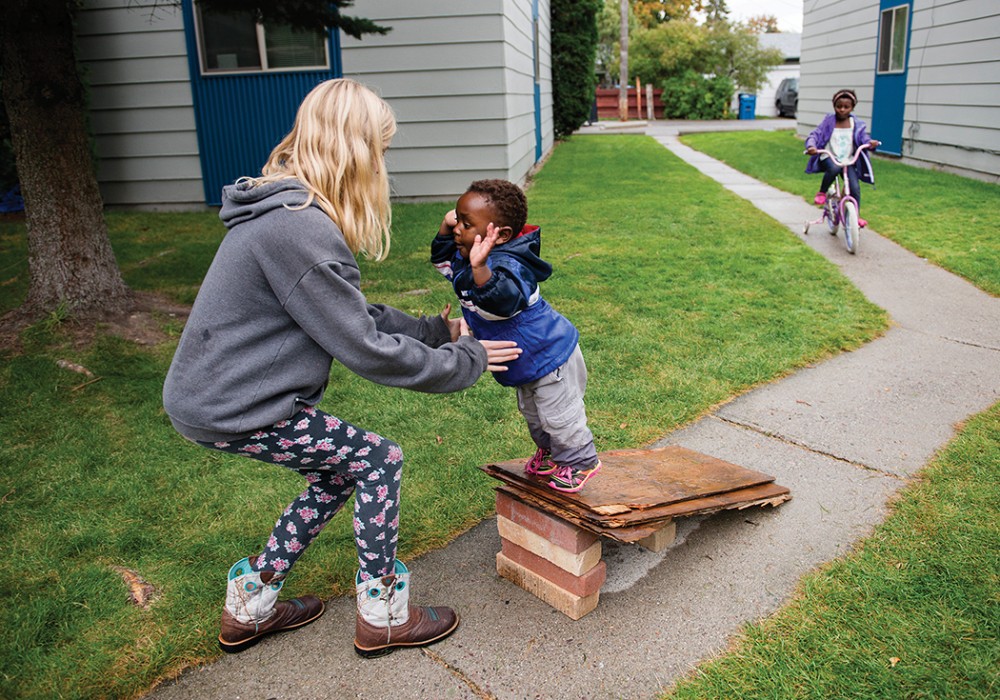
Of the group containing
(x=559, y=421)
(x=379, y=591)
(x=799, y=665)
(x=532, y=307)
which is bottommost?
(x=799, y=665)

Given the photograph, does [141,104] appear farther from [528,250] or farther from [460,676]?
[460,676]

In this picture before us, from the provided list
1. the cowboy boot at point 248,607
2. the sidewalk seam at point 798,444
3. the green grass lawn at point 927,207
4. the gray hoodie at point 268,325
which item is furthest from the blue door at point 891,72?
the cowboy boot at point 248,607

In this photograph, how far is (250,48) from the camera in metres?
11.0

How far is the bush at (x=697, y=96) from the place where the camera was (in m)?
38.2

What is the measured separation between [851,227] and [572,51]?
15.7 metres

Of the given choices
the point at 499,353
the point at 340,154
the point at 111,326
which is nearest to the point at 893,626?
the point at 499,353

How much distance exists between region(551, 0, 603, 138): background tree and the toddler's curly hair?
21.0 metres

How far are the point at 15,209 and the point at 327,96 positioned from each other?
1105 centimetres

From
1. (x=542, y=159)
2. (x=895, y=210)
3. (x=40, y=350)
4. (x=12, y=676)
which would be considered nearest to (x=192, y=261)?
(x=40, y=350)

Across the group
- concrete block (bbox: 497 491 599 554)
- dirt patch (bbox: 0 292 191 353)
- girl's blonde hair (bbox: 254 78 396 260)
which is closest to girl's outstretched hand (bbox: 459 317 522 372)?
girl's blonde hair (bbox: 254 78 396 260)

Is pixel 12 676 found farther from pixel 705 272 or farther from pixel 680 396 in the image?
pixel 705 272

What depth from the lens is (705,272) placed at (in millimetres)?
7500

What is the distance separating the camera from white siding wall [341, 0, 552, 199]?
10.7 m

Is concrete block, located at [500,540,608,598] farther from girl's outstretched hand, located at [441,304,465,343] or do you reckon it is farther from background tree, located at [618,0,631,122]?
background tree, located at [618,0,631,122]
